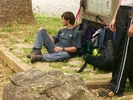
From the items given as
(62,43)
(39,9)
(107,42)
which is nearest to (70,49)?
(62,43)

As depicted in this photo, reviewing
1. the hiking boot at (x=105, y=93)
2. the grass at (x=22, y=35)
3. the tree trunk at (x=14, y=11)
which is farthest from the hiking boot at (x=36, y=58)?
the tree trunk at (x=14, y=11)

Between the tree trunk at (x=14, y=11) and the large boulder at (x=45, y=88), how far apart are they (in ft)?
18.9

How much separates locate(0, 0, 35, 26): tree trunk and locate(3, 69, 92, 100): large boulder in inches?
227

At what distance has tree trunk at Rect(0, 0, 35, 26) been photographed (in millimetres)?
9461

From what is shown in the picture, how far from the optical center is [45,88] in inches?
Result: 141

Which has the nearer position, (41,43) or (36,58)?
(36,58)

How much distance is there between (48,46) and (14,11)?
3.39 meters

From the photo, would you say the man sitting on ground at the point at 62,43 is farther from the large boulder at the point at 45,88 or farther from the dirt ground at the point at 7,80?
the large boulder at the point at 45,88

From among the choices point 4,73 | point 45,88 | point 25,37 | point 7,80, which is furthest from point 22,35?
point 45,88

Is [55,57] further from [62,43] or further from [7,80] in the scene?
[7,80]

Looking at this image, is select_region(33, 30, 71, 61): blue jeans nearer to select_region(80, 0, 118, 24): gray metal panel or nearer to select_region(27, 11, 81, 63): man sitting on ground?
select_region(27, 11, 81, 63): man sitting on ground

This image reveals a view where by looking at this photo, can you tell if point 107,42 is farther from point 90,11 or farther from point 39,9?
point 39,9

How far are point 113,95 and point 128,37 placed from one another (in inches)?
33.0

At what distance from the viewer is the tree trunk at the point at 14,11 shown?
9.46 m
